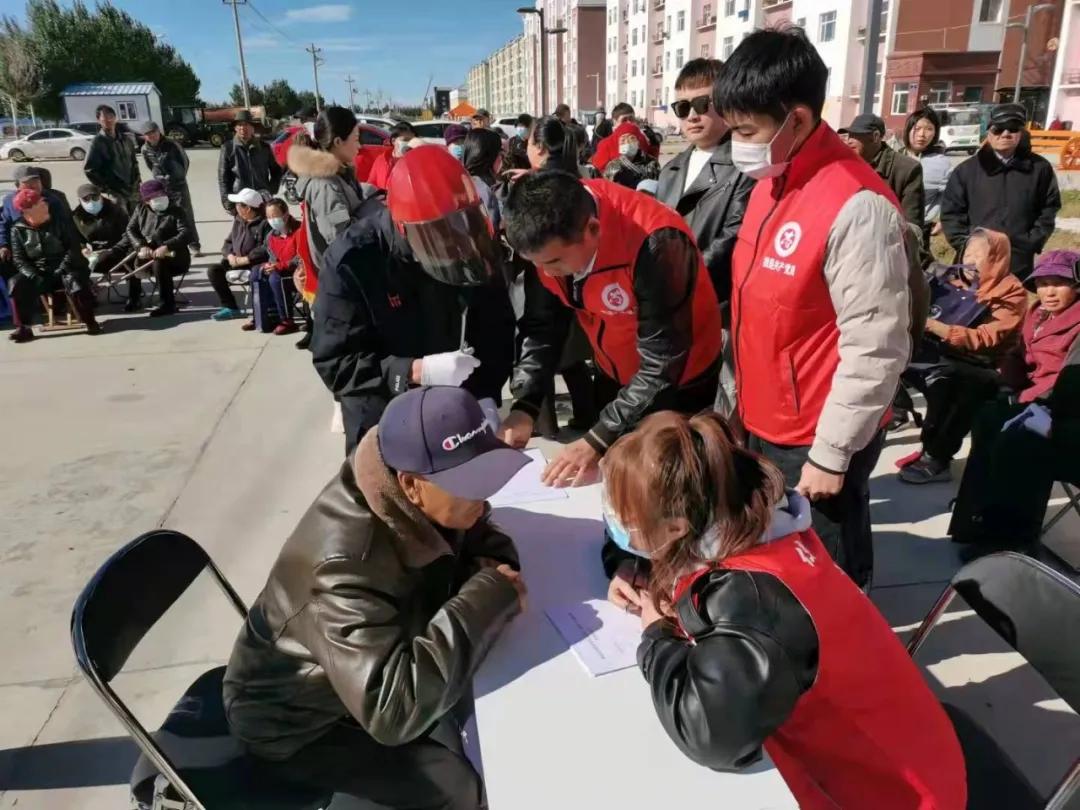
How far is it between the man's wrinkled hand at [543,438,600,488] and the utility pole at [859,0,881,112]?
16.1 ft

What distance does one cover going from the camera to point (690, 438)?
1.17 m

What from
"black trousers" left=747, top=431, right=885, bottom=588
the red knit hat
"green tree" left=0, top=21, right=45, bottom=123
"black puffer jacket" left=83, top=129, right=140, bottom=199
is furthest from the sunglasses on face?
"green tree" left=0, top=21, right=45, bottom=123

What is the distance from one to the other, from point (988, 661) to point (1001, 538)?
705 mm

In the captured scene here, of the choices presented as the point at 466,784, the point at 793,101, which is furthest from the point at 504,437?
the point at 793,101

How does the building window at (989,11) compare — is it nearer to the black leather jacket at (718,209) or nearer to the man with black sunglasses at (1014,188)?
the man with black sunglasses at (1014,188)

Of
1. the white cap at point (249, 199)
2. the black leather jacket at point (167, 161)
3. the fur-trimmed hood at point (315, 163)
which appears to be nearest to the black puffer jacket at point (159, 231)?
the white cap at point (249, 199)

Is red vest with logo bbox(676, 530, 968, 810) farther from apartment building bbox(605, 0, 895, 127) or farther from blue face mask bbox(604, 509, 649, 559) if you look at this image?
apartment building bbox(605, 0, 895, 127)

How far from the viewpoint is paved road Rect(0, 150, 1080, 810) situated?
223 centimetres

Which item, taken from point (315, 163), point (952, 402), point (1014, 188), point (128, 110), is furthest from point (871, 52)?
point (128, 110)

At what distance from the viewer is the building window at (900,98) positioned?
33.7 m

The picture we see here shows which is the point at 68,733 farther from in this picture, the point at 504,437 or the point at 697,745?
the point at 697,745

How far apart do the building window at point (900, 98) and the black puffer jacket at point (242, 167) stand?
33327 millimetres

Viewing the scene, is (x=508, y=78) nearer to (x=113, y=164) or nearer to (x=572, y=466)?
(x=113, y=164)

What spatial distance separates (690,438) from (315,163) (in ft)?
12.7
